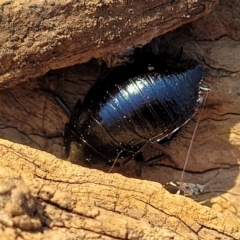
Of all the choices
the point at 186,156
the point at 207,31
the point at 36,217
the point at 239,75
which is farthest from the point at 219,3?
the point at 36,217

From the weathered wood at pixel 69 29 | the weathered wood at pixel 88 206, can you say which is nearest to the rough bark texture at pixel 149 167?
the weathered wood at pixel 88 206

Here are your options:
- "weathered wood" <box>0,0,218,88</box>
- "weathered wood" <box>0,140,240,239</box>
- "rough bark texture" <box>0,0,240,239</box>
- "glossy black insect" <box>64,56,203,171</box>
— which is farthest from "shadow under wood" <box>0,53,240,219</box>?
"weathered wood" <box>0,140,240,239</box>

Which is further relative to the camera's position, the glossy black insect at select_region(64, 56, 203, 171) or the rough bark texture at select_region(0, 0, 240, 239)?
the glossy black insect at select_region(64, 56, 203, 171)

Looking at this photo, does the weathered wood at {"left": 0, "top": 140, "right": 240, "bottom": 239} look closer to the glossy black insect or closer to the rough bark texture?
the rough bark texture

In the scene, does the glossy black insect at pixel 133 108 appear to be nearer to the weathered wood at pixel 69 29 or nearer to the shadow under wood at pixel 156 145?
the shadow under wood at pixel 156 145

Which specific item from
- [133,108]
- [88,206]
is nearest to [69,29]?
[133,108]

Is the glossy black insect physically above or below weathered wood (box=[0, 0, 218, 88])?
below

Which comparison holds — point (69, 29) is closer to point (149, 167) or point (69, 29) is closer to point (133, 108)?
point (133, 108)
